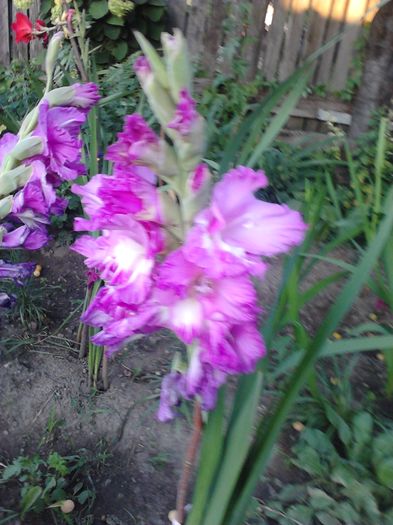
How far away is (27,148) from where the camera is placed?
3.11ft

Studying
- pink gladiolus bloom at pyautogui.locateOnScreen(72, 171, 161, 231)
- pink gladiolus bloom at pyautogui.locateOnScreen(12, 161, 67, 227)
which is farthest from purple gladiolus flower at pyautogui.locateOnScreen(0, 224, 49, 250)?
pink gladiolus bloom at pyautogui.locateOnScreen(72, 171, 161, 231)

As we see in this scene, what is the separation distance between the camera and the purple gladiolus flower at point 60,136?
944mm

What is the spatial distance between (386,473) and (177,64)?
45.5 inches

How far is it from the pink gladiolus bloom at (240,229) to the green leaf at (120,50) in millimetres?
3949

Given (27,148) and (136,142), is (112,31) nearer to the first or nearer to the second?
(27,148)

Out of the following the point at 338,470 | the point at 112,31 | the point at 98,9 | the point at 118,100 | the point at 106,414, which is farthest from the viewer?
the point at 112,31

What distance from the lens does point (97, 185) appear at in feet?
2.50

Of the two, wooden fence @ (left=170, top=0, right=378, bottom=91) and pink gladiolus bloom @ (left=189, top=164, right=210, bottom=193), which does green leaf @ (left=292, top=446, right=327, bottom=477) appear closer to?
pink gladiolus bloom @ (left=189, top=164, right=210, bottom=193)

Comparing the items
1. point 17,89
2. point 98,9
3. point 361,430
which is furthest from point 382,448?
point 98,9

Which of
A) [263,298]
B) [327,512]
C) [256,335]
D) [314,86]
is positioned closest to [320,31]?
[314,86]

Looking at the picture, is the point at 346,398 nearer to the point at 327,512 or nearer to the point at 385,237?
the point at 327,512

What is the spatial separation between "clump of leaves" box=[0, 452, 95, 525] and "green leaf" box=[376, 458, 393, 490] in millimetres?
715

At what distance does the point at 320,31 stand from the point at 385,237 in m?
4.10

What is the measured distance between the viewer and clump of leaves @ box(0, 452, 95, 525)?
1335 millimetres
